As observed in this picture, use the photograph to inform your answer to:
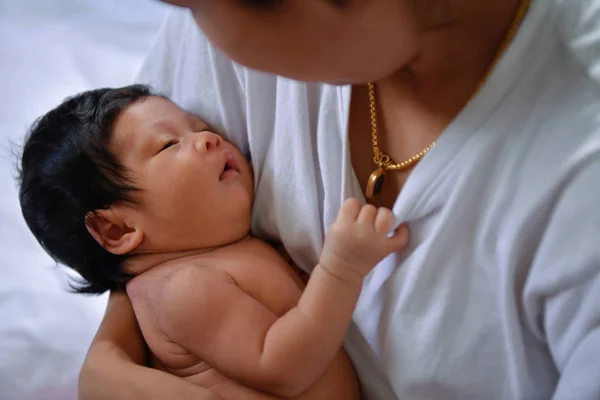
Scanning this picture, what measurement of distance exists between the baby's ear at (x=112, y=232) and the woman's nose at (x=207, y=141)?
0.44 ft

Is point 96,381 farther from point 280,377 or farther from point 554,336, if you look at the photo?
point 554,336

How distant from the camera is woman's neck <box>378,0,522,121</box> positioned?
1.51 ft

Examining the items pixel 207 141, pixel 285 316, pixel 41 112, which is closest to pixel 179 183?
pixel 207 141

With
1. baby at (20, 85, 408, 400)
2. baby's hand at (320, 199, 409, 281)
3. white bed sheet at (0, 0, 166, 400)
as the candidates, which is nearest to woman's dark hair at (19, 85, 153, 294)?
baby at (20, 85, 408, 400)

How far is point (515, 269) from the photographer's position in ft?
1.58

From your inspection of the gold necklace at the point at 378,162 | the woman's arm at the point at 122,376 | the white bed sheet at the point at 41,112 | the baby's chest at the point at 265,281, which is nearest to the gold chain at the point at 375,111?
the gold necklace at the point at 378,162

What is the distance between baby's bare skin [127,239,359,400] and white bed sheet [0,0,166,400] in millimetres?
178

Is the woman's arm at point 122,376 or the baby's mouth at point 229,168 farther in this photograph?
the baby's mouth at point 229,168

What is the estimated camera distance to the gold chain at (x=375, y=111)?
1.50ft

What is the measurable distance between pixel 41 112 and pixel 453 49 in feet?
3.08

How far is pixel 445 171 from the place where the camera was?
51 centimetres

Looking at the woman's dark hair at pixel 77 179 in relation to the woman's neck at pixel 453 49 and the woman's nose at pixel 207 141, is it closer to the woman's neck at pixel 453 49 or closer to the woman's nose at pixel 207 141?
the woman's nose at pixel 207 141

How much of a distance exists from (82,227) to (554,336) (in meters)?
0.57

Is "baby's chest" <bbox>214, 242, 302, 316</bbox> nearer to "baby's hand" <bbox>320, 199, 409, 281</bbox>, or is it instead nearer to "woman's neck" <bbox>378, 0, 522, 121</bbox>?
"baby's hand" <bbox>320, 199, 409, 281</bbox>
